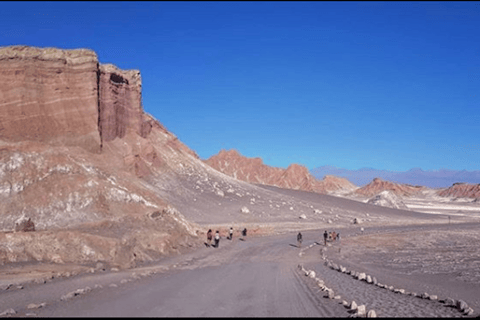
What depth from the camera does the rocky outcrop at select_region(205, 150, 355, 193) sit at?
171625 mm

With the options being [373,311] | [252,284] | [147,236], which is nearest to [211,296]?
[252,284]

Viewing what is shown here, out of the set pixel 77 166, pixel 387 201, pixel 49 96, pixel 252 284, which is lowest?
pixel 252 284

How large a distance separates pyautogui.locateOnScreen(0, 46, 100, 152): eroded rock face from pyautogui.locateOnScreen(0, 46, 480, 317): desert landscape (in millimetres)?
148

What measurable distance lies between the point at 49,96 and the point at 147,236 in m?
33.6

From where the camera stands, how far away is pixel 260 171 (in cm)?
17875

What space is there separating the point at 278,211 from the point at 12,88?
44505mm

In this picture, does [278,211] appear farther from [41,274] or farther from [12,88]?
[41,274]

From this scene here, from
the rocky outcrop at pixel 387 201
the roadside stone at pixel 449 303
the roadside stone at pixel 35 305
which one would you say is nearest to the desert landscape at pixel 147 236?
the roadside stone at pixel 449 303

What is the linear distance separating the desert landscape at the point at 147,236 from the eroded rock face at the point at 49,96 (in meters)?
0.15

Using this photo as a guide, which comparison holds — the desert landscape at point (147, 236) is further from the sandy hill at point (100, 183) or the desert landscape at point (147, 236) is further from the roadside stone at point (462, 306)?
the sandy hill at point (100, 183)

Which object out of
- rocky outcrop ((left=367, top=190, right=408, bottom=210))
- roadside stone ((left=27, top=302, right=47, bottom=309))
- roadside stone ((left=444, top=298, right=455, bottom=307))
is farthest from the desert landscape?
rocky outcrop ((left=367, top=190, right=408, bottom=210))

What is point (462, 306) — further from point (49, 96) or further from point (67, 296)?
point (49, 96)

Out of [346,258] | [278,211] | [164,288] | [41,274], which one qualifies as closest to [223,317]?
[164,288]

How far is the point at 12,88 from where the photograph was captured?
5591cm
